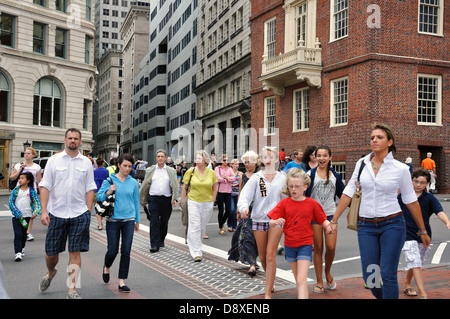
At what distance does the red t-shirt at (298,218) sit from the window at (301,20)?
22285 millimetres

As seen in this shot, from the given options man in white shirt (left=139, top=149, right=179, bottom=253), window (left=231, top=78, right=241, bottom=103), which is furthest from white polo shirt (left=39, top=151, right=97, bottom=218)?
window (left=231, top=78, right=241, bottom=103)

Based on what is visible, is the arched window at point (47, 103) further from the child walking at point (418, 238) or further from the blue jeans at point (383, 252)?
the blue jeans at point (383, 252)

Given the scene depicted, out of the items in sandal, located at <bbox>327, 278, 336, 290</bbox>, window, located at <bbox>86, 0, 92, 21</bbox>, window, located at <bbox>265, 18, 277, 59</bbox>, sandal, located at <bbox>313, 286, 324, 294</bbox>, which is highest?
window, located at <bbox>86, 0, 92, 21</bbox>

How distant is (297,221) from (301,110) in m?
22.2

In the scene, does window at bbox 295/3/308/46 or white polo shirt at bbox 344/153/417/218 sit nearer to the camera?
white polo shirt at bbox 344/153/417/218

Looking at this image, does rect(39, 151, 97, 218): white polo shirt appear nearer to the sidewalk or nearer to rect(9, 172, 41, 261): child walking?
the sidewalk

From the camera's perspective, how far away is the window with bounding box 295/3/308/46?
26.8m

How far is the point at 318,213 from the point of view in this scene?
535 centimetres

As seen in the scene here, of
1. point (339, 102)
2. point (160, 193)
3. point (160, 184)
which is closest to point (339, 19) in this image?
point (339, 102)

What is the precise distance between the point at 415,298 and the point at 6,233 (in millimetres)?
9997

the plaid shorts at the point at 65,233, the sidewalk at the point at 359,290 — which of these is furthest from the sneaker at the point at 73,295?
the sidewalk at the point at 359,290

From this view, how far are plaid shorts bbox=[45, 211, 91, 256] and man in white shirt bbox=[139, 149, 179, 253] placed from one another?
384 centimetres

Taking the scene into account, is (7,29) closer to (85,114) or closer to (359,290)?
(85,114)

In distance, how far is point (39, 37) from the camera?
3544cm
